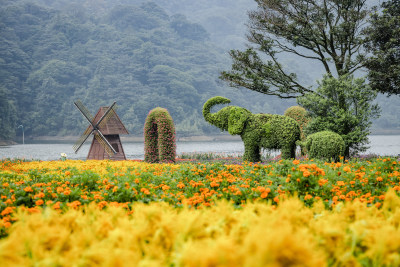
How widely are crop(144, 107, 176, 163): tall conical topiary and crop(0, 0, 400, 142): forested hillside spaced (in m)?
49.3

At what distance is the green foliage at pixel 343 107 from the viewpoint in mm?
14930

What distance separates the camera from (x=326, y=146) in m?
12.5

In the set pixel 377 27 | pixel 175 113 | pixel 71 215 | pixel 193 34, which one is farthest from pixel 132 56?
pixel 71 215

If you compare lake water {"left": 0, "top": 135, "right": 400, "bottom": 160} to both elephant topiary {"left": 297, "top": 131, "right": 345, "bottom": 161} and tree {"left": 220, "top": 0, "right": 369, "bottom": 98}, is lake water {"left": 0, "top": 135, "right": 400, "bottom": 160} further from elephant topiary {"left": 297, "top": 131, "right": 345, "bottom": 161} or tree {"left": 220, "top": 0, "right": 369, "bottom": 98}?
elephant topiary {"left": 297, "top": 131, "right": 345, "bottom": 161}

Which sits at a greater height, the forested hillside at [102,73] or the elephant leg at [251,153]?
the forested hillside at [102,73]

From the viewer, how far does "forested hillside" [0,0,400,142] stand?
6831 cm

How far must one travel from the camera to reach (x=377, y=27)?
58.0 feet

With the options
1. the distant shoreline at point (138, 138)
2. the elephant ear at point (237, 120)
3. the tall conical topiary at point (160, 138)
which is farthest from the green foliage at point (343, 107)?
the distant shoreline at point (138, 138)

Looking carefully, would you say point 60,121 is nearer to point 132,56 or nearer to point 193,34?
point 132,56

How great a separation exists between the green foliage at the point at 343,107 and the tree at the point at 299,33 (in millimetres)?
2617

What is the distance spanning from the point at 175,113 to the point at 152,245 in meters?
72.2

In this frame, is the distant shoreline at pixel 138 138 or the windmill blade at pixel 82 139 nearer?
the windmill blade at pixel 82 139

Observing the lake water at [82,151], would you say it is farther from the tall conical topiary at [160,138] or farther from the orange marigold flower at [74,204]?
the orange marigold flower at [74,204]

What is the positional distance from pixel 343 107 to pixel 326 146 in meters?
3.86
